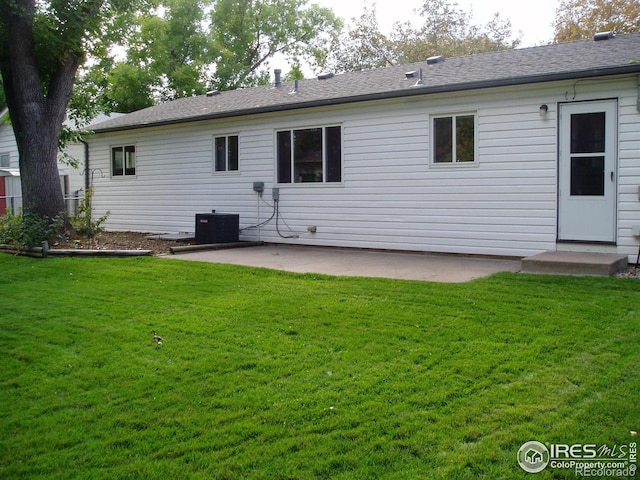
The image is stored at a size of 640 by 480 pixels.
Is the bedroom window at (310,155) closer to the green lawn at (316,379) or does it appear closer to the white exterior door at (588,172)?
the white exterior door at (588,172)

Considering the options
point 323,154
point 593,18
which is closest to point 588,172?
point 323,154

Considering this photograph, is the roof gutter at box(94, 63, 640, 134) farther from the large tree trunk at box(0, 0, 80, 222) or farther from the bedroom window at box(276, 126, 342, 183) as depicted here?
the large tree trunk at box(0, 0, 80, 222)

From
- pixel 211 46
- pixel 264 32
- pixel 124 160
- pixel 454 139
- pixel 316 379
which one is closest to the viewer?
pixel 316 379

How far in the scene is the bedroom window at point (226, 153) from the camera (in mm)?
14125

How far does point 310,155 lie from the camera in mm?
12609

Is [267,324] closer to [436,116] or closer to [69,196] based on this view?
[436,116]

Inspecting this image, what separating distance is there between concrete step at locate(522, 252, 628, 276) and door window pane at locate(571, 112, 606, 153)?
172 centimetres

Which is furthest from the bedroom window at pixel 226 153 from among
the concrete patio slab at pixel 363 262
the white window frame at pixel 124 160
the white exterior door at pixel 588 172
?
the white exterior door at pixel 588 172

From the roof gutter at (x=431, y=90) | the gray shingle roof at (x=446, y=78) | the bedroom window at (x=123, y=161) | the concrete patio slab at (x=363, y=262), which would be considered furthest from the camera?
the bedroom window at (x=123, y=161)

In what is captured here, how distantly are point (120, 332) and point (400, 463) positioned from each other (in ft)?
11.1

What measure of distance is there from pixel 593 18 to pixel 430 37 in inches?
350

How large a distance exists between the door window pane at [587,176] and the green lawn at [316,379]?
2.48 metres

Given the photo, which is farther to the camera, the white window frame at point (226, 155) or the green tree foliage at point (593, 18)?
the green tree foliage at point (593, 18)

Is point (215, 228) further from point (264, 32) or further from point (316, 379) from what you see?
point (264, 32)
